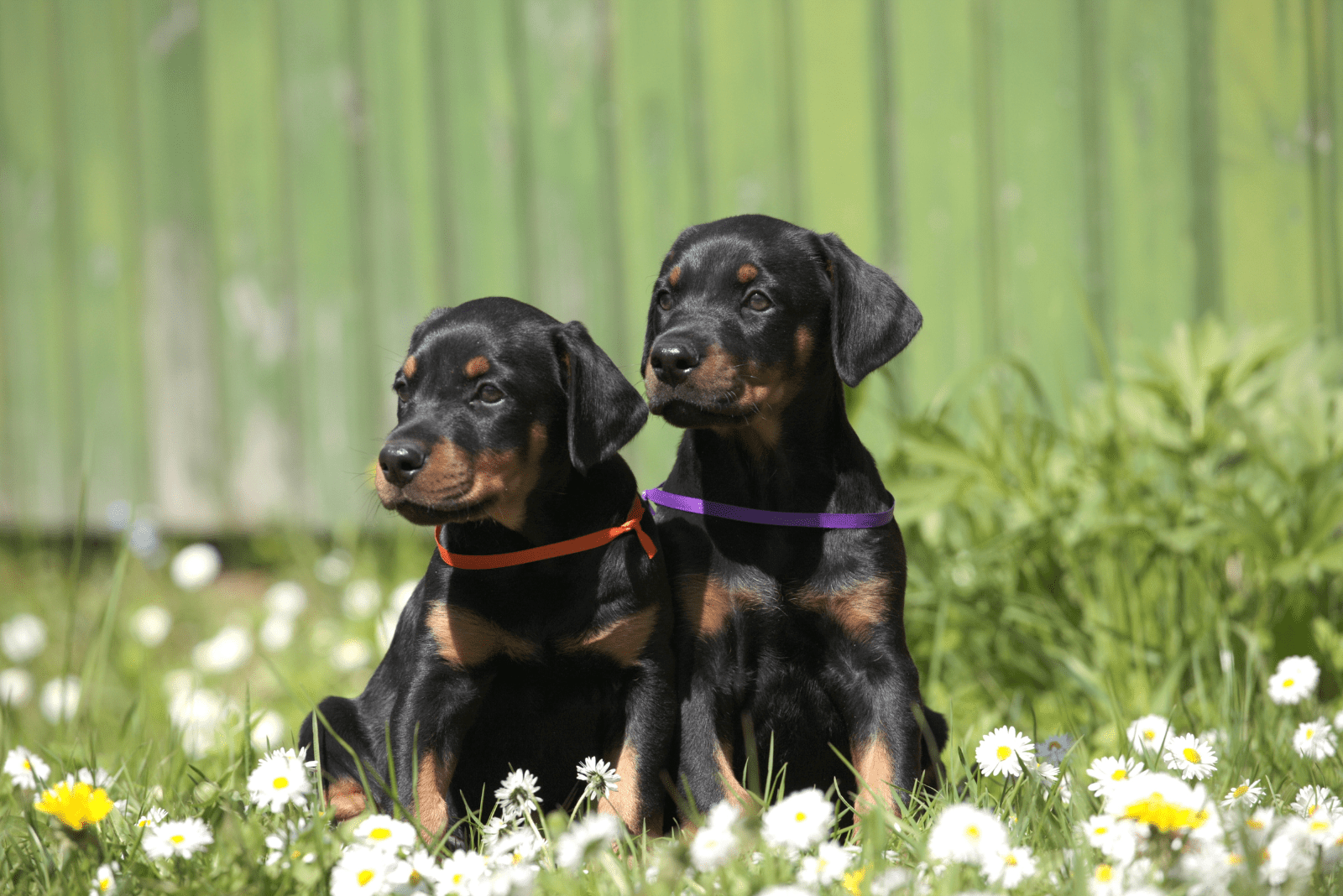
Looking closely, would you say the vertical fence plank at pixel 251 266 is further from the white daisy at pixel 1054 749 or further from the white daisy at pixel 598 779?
the white daisy at pixel 1054 749

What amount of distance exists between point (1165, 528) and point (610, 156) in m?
2.49

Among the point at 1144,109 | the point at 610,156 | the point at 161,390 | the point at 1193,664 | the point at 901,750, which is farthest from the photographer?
the point at 161,390

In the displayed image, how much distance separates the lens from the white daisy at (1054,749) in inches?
90.0

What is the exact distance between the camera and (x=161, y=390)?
498 centimetres

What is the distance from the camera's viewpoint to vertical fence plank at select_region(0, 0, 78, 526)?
16.3ft

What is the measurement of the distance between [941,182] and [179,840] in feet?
10.9

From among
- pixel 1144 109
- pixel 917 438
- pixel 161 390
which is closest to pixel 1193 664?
→ pixel 917 438

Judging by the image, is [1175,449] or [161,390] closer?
[1175,449]

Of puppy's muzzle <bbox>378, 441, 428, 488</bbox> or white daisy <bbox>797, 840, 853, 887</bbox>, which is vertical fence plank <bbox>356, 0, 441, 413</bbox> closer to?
puppy's muzzle <bbox>378, 441, 428, 488</bbox>

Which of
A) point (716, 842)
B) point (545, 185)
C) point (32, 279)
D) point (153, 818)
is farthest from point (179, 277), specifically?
point (716, 842)

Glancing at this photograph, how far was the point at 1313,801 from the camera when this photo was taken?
1.98m

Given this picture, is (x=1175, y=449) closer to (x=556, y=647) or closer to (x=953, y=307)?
(x=953, y=307)

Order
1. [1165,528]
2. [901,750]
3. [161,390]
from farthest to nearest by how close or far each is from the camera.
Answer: [161,390]
[1165,528]
[901,750]

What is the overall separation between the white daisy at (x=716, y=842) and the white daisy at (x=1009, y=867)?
351 mm
